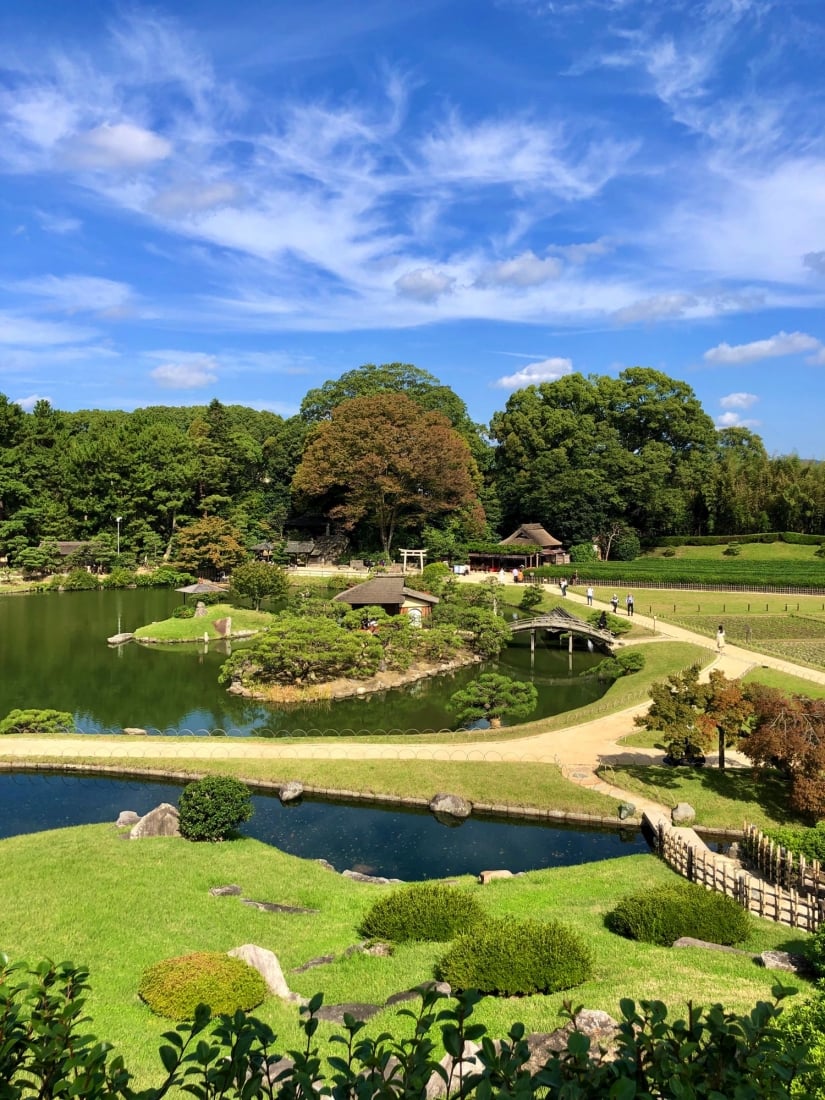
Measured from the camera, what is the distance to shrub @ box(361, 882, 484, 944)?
1017 centimetres

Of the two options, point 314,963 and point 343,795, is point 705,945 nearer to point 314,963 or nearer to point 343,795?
point 314,963

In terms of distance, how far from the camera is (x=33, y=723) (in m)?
21.5

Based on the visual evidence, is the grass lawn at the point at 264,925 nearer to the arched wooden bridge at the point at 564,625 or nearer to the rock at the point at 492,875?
the rock at the point at 492,875

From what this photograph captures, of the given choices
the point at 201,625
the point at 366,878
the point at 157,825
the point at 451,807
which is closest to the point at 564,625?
the point at 201,625

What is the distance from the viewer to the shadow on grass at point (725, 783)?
1608cm

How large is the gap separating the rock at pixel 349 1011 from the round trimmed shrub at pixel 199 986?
738 mm

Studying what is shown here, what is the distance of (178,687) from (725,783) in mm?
20367

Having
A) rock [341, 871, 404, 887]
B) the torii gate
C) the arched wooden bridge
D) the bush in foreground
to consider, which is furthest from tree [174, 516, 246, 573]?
the bush in foreground

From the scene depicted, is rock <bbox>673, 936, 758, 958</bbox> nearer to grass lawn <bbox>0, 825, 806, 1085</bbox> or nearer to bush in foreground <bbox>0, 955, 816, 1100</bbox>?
grass lawn <bbox>0, 825, 806, 1085</bbox>

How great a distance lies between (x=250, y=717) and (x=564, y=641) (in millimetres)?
19188

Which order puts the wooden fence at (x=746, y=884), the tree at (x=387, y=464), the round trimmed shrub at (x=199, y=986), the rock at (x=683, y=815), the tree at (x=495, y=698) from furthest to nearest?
1. the tree at (x=387, y=464)
2. the tree at (x=495, y=698)
3. the rock at (x=683, y=815)
4. the wooden fence at (x=746, y=884)
5. the round trimmed shrub at (x=199, y=986)

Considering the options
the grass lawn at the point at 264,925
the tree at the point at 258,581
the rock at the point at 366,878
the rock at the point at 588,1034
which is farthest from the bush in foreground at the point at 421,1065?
the tree at the point at 258,581

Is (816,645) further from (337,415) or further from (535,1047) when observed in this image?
(337,415)

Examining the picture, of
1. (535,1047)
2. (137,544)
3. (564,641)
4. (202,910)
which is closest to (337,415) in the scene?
(137,544)
